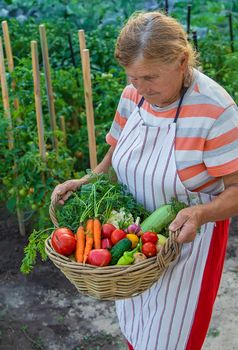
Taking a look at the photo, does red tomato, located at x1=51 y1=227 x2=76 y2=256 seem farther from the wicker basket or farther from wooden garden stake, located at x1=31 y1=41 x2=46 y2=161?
wooden garden stake, located at x1=31 y1=41 x2=46 y2=161

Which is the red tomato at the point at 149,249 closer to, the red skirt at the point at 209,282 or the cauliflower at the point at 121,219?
the cauliflower at the point at 121,219

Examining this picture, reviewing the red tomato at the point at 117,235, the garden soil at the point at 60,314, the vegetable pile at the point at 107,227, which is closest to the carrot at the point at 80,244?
the vegetable pile at the point at 107,227

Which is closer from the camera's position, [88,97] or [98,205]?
[98,205]

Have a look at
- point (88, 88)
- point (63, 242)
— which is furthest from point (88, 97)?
point (63, 242)

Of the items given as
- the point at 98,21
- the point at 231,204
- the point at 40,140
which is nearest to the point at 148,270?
the point at 231,204

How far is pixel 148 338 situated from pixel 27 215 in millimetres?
2218

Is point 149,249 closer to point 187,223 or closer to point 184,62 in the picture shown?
Answer: point 187,223

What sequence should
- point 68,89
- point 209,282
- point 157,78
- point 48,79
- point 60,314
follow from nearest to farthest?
point 157,78 < point 209,282 < point 60,314 < point 48,79 < point 68,89

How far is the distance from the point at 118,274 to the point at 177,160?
49 centimetres

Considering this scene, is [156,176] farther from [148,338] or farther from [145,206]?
[148,338]

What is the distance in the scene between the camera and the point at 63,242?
213 cm

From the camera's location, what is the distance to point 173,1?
697cm

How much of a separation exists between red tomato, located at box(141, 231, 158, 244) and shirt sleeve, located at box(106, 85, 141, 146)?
589mm

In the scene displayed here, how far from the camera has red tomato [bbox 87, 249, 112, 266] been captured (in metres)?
2.07
